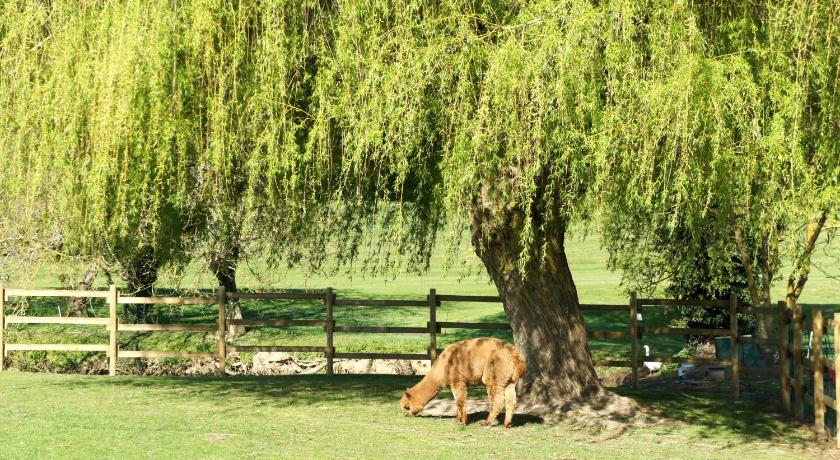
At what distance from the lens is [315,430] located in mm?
11531

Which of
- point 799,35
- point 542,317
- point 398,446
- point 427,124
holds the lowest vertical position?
point 398,446

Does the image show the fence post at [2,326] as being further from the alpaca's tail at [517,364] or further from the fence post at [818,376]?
the fence post at [818,376]

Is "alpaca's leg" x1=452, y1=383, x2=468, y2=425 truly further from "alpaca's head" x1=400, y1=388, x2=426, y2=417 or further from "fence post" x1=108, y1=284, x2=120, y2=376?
"fence post" x1=108, y1=284, x2=120, y2=376

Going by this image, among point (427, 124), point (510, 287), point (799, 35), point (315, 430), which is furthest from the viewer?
point (510, 287)

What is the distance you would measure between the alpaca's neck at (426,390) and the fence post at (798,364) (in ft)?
13.4

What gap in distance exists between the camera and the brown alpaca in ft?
38.1

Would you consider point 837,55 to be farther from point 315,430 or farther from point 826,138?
point 315,430

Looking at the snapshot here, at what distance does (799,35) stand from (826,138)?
879 mm

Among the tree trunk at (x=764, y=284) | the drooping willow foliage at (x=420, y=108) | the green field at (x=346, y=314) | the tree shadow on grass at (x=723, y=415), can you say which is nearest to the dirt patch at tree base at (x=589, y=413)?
the tree shadow on grass at (x=723, y=415)

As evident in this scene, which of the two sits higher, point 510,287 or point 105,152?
point 105,152

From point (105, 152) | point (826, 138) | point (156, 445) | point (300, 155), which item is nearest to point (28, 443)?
point (156, 445)

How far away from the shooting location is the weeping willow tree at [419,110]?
924cm

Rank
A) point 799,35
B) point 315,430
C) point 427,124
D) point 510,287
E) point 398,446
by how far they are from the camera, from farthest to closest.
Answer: point 510,287 → point 315,430 → point 398,446 → point 427,124 → point 799,35

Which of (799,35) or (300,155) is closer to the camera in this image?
(799,35)
